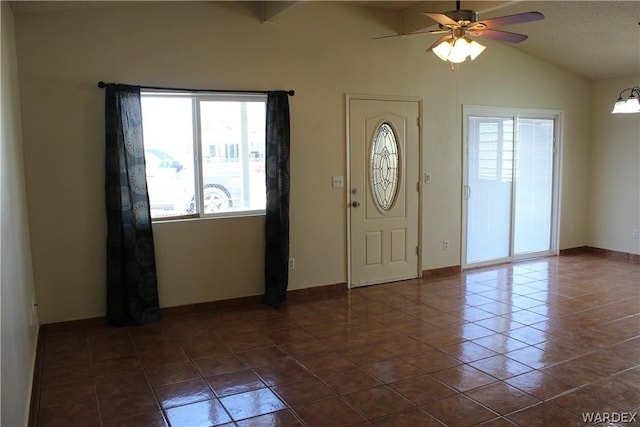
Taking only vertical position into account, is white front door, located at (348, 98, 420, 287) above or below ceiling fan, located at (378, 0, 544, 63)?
below

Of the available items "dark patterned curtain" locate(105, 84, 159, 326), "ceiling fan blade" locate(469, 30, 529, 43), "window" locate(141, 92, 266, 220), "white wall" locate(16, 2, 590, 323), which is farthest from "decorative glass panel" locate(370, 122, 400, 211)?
"dark patterned curtain" locate(105, 84, 159, 326)

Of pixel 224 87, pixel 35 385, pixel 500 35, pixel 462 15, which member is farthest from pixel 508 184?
pixel 35 385

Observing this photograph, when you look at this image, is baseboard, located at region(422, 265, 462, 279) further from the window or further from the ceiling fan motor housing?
the ceiling fan motor housing

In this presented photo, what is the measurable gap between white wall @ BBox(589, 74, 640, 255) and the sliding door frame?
25.9 inches

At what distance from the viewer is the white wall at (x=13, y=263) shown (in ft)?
7.36

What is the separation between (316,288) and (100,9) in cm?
322

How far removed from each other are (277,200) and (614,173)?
4.98m

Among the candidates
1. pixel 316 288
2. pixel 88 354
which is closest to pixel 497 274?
pixel 316 288

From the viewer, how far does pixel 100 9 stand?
4.12 metres

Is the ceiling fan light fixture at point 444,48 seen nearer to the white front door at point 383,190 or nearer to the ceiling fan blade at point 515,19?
the ceiling fan blade at point 515,19

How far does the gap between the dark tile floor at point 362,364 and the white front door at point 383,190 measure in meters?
0.56

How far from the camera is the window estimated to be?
4473 mm

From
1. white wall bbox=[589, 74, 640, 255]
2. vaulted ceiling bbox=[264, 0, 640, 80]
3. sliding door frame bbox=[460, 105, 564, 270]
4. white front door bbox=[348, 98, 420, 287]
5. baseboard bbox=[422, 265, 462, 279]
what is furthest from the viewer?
white wall bbox=[589, 74, 640, 255]

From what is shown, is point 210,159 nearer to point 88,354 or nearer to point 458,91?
point 88,354
